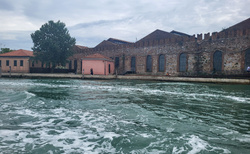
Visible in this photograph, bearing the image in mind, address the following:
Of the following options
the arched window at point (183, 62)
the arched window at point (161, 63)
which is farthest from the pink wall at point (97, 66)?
the arched window at point (183, 62)

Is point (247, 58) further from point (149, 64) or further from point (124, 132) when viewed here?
point (124, 132)

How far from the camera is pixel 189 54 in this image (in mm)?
24562

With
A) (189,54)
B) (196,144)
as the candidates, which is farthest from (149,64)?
(196,144)

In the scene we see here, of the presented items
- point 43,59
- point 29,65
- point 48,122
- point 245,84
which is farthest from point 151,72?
point 48,122

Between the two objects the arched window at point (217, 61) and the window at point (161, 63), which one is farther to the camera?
the window at point (161, 63)

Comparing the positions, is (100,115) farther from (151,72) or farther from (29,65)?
(29,65)

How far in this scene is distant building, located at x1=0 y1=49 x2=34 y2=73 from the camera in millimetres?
32219

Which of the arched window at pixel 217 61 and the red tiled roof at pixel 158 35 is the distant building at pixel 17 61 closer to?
the red tiled roof at pixel 158 35

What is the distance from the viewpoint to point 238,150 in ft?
10.7

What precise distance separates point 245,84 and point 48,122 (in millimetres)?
17109

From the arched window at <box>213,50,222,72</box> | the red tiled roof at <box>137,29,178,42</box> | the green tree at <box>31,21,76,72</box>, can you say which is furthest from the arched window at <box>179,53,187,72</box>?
the green tree at <box>31,21,76,72</box>

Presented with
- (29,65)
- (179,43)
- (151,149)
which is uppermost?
(179,43)

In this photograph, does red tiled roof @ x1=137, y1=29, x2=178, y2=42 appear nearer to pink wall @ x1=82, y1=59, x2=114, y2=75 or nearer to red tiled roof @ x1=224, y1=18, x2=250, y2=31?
pink wall @ x1=82, y1=59, x2=114, y2=75

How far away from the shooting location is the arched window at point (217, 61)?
22.3 metres
